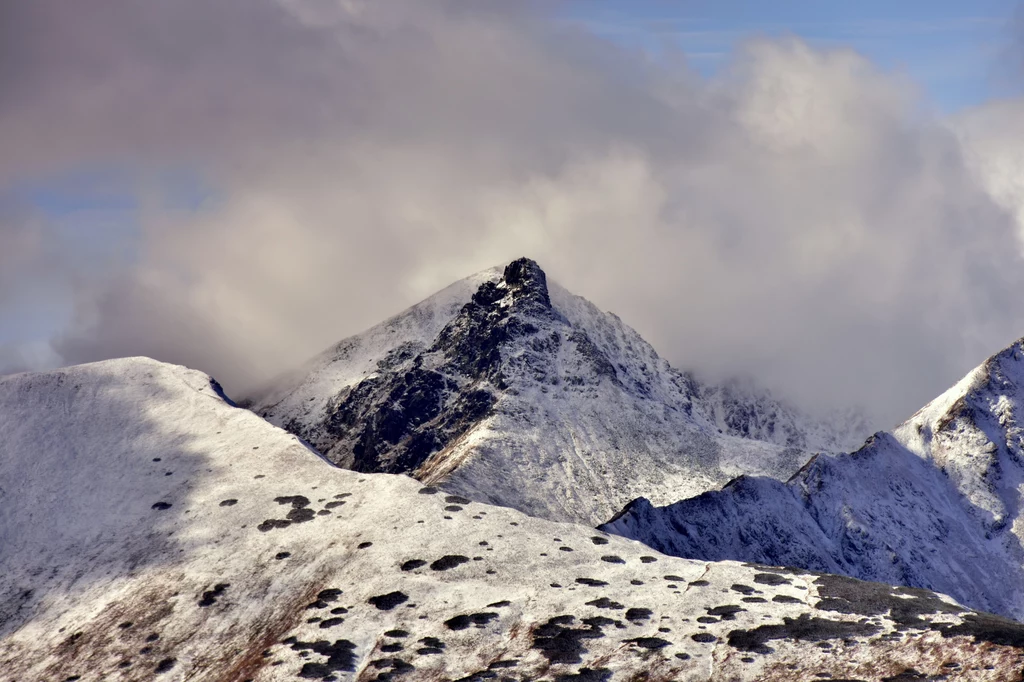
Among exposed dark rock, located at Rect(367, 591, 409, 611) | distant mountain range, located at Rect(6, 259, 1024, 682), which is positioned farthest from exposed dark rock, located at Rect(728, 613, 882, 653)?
exposed dark rock, located at Rect(367, 591, 409, 611)

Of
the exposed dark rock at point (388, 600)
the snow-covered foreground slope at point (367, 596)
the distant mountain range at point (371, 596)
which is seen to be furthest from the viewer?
the exposed dark rock at point (388, 600)

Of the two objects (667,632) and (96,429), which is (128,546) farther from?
(667,632)

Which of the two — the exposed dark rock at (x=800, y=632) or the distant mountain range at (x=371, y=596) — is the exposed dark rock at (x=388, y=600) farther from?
the exposed dark rock at (x=800, y=632)

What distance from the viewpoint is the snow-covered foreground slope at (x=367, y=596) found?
82.4 metres

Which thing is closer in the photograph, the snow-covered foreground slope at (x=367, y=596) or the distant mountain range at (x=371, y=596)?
the distant mountain range at (x=371, y=596)

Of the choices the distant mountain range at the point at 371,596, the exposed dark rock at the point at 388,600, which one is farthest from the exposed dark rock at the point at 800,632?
the exposed dark rock at the point at 388,600

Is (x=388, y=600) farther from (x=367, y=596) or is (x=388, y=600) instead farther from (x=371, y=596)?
(x=367, y=596)

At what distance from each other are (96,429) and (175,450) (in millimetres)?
15484

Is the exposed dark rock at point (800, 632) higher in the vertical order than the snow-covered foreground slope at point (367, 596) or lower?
lower

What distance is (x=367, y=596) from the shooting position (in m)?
95.4

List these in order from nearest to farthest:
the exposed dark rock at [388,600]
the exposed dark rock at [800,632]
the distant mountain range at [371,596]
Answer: the distant mountain range at [371,596], the exposed dark rock at [800,632], the exposed dark rock at [388,600]

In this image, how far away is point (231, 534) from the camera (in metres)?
112

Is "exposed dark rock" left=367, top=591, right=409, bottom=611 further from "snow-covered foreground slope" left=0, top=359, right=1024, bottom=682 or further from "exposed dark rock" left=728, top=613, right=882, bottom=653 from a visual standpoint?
"exposed dark rock" left=728, top=613, right=882, bottom=653

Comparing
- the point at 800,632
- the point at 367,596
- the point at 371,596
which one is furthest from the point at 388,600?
the point at 800,632
